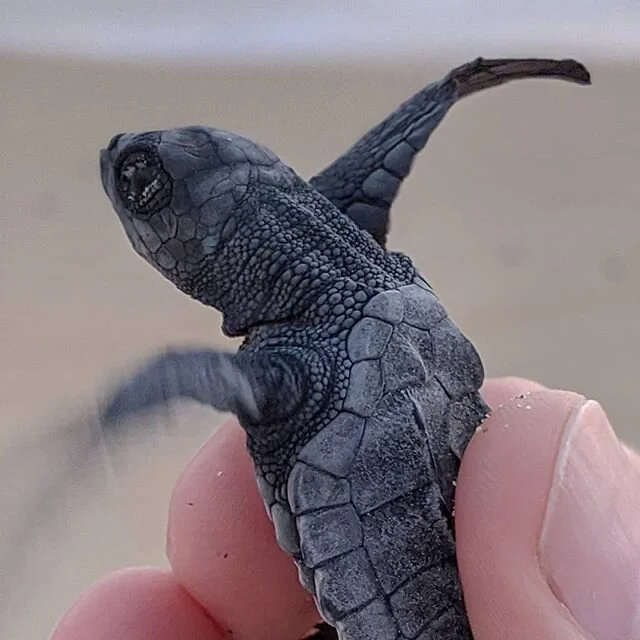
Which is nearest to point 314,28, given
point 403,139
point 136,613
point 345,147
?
point 345,147

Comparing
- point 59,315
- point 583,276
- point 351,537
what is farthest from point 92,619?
point 583,276

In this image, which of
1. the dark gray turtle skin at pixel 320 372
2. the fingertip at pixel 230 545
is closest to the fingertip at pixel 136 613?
the fingertip at pixel 230 545

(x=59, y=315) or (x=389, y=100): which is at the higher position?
(x=389, y=100)

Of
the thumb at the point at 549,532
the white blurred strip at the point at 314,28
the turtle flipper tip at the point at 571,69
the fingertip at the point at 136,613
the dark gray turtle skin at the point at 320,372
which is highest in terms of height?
the white blurred strip at the point at 314,28

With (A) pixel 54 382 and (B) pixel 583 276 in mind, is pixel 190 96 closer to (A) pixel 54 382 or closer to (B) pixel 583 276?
(A) pixel 54 382

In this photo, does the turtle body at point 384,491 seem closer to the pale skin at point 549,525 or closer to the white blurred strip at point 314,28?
the pale skin at point 549,525

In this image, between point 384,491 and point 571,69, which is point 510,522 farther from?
point 571,69
